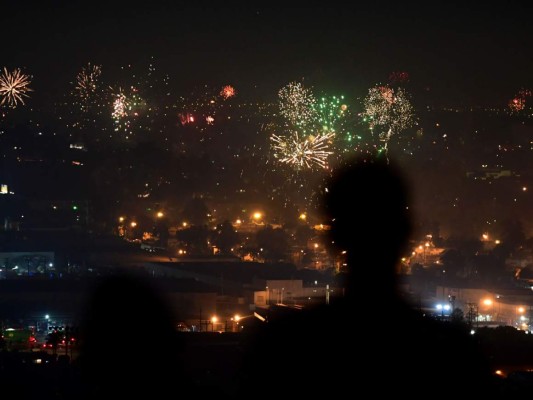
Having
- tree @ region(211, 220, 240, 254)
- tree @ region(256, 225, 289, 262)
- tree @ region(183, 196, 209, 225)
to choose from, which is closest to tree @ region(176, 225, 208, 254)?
tree @ region(211, 220, 240, 254)

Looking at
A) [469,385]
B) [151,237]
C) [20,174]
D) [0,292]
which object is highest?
[20,174]

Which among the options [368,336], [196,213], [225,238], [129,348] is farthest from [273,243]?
[368,336]

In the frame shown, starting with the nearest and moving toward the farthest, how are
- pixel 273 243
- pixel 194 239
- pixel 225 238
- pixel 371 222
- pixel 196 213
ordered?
pixel 371 222
pixel 273 243
pixel 225 238
pixel 194 239
pixel 196 213

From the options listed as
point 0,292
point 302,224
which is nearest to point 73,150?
point 302,224

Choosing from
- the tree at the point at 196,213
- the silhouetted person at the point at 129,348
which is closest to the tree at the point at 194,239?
the tree at the point at 196,213

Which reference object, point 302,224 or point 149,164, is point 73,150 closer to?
point 149,164

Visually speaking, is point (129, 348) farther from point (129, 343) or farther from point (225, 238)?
point (225, 238)
